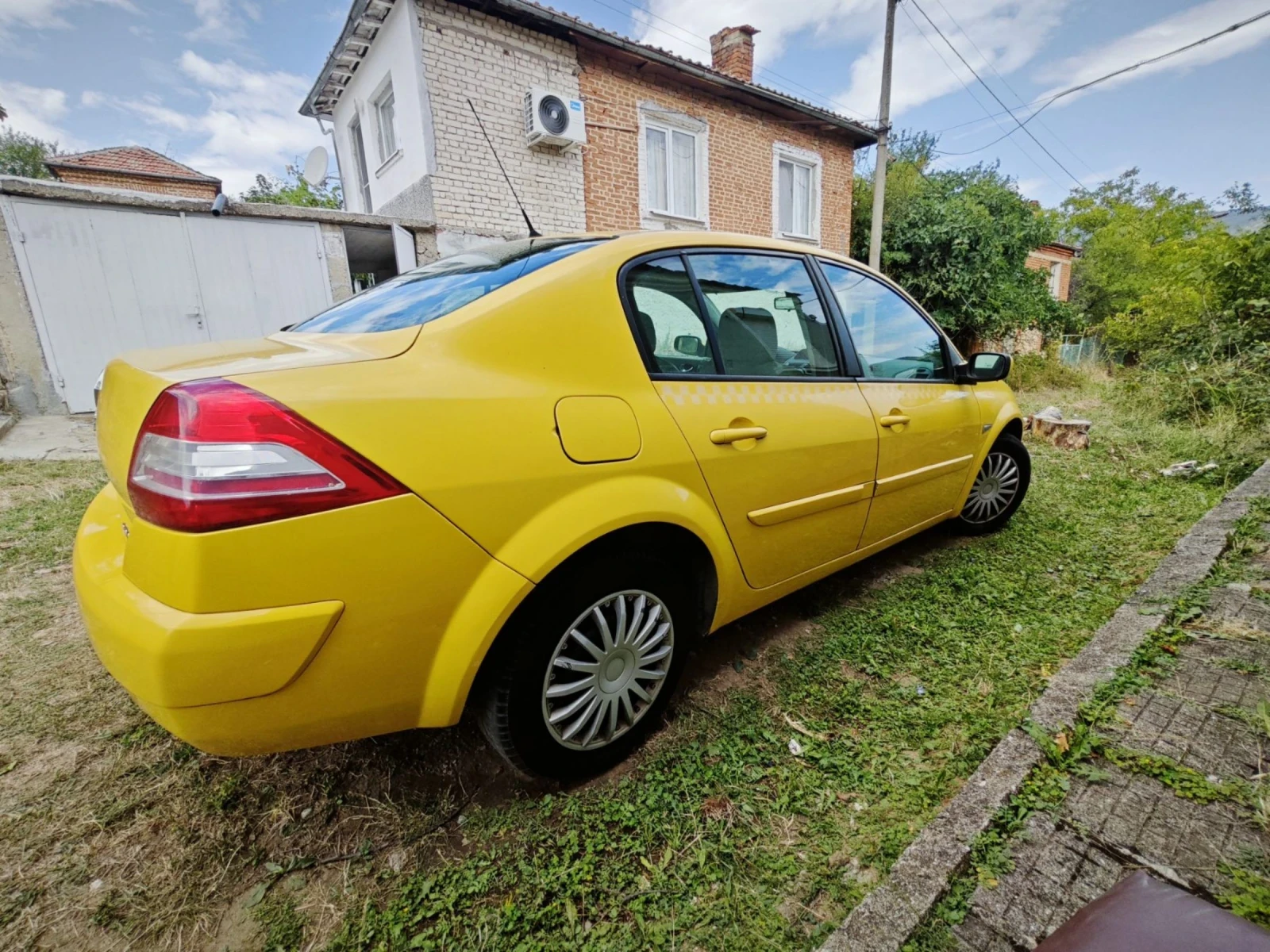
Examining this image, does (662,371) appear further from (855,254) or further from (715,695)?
(855,254)

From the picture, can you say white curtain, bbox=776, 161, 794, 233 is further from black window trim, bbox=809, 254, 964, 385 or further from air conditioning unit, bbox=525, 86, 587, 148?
black window trim, bbox=809, 254, 964, 385

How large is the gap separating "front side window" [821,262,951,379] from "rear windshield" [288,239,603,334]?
1.21 metres

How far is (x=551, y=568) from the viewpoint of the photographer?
133 centimetres

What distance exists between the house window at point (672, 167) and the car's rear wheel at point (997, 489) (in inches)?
273

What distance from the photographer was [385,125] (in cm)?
834

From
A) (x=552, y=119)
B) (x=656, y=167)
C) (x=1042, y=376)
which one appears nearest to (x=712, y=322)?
(x=552, y=119)

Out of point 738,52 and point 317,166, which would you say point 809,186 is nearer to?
point 738,52

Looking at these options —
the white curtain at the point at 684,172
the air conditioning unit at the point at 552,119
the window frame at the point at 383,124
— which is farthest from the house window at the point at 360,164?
the white curtain at the point at 684,172

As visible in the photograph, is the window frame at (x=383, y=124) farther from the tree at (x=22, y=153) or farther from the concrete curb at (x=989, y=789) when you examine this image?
the tree at (x=22, y=153)

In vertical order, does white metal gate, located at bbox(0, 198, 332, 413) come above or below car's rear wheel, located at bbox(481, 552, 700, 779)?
above

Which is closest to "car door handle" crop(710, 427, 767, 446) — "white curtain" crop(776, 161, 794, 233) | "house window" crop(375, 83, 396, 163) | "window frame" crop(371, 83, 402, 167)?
"window frame" crop(371, 83, 402, 167)

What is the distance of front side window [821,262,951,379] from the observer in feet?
7.88

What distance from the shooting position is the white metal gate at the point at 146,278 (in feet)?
19.3

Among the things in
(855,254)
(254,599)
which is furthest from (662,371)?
(855,254)
